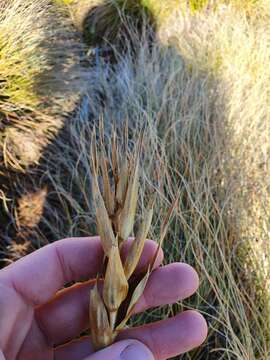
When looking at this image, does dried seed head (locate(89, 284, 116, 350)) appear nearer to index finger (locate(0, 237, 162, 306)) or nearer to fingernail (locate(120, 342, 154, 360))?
fingernail (locate(120, 342, 154, 360))

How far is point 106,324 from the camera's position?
0.66 metres

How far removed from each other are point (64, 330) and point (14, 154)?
3.09 feet

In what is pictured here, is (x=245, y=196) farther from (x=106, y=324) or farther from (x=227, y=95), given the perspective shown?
(x=106, y=324)

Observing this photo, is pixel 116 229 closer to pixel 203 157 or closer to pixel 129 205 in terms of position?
pixel 129 205

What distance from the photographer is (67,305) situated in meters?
0.83

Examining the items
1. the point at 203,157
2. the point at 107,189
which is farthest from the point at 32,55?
the point at 107,189

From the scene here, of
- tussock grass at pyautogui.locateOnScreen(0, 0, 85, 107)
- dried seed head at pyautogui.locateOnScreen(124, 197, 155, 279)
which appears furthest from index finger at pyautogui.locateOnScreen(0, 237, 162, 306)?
tussock grass at pyautogui.locateOnScreen(0, 0, 85, 107)

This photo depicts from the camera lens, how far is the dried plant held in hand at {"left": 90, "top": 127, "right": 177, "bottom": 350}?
624 millimetres

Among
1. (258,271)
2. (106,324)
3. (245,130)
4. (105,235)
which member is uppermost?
(105,235)

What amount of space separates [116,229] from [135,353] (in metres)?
0.17

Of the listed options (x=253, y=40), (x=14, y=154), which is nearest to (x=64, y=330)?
(x=14, y=154)

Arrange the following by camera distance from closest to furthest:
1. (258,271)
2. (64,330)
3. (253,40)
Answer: (64,330) < (258,271) < (253,40)

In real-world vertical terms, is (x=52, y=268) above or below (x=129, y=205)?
below

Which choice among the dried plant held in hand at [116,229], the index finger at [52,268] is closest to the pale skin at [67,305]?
the index finger at [52,268]
